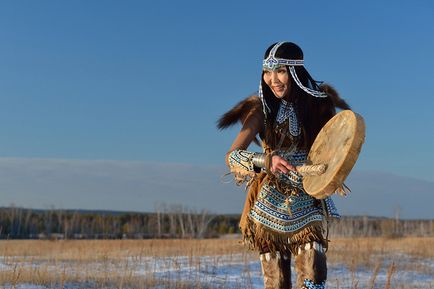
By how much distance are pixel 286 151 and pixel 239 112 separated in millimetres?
362

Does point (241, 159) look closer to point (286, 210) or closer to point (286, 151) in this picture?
point (286, 151)

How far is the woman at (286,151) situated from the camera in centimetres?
338

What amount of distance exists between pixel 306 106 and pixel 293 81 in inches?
6.3

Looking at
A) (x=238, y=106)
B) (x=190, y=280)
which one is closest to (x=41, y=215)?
(x=190, y=280)

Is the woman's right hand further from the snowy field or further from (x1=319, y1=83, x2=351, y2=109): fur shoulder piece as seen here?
the snowy field

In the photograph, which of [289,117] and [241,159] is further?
[289,117]

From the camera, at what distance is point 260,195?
11.5ft

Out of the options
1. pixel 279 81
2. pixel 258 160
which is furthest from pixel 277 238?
pixel 279 81

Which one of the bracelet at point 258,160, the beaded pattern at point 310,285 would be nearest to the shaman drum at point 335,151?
the bracelet at point 258,160

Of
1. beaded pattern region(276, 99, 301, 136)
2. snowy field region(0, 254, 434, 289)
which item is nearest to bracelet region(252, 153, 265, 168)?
beaded pattern region(276, 99, 301, 136)

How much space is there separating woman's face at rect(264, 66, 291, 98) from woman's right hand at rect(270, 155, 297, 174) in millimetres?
566

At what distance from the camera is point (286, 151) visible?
11.2 ft

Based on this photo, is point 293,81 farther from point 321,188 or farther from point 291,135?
point 321,188

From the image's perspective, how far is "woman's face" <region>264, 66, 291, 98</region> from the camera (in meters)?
3.45
